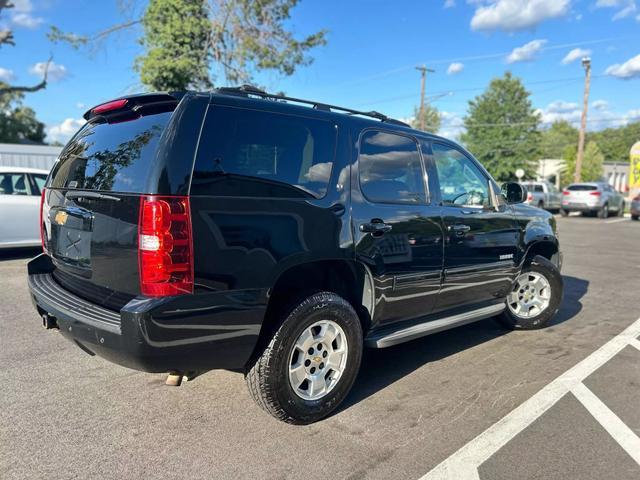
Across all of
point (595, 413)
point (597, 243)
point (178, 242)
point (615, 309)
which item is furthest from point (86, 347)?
point (597, 243)

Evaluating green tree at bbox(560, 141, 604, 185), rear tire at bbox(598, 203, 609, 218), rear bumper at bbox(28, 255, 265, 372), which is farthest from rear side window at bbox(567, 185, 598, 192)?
green tree at bbox(560, 141, 604, 185)

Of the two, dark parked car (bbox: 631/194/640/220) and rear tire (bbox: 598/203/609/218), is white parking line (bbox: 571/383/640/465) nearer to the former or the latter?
dark parked car (bbox: 631/194/640/220)

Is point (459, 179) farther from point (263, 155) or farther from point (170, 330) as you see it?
point (170, 330)

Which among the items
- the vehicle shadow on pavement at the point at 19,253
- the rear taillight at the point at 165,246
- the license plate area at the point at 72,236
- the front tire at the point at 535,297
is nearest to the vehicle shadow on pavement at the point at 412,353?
the front tire at the point at 535,297

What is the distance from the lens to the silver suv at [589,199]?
72.8 ft

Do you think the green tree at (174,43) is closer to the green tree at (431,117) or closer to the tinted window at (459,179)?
the tinted window at (459,179)

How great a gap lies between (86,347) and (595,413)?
10.8ft

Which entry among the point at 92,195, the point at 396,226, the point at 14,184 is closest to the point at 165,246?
the point at 92,195

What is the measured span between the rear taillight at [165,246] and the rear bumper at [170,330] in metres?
0.08

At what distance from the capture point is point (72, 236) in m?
3.08

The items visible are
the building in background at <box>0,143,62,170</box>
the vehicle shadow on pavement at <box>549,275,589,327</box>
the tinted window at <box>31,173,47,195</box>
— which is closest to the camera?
the vehicle shadow on pavement at <box>549,275,589,327</box>

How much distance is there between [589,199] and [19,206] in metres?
22.1

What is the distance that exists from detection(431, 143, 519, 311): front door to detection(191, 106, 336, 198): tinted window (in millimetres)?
1290

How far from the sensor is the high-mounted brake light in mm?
3076
